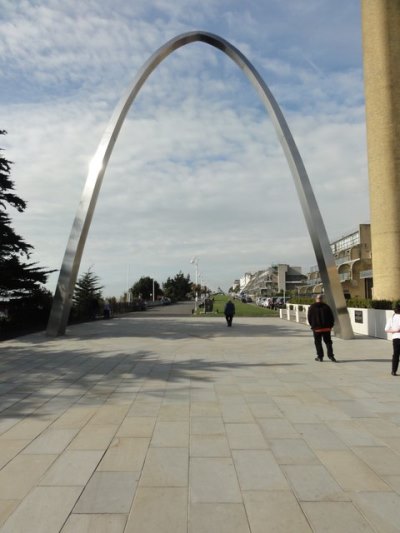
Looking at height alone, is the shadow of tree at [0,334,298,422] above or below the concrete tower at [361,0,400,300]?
below

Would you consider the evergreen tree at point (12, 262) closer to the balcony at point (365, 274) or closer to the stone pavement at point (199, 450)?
the stone pavement at point (199, 450)

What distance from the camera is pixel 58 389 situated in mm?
7535

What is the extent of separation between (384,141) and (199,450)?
25.3 meters

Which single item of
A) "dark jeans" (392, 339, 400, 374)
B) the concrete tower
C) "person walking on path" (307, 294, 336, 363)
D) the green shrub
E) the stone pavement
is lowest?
the stone pavement

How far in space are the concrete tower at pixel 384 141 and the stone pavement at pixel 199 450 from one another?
1748 centimetres

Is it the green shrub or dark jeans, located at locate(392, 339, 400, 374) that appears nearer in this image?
dark jeans, located at locate(392, 339, 400, 374)

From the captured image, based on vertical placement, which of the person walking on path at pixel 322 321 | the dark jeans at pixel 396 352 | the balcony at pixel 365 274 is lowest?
the dark jeans at pixel 396 352

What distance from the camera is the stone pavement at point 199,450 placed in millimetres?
3188

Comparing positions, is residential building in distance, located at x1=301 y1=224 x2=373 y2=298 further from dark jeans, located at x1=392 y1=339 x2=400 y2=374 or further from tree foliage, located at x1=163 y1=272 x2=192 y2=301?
tree foliage, located at x1=163 y1=272 x2=192 y2=301

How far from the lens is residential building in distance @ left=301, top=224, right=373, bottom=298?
151ft

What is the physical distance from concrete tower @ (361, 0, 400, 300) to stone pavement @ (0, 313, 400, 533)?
17.5 m

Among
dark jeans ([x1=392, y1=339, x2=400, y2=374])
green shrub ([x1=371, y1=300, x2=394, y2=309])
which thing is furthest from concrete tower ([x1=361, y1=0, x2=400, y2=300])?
dark jeans ([x1=392, y1=339, x2=400, y2=374])

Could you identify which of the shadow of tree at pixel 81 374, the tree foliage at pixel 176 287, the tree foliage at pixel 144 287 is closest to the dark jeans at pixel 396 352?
the shadow of tree at pixel 81 374

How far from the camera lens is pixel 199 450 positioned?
4.53m
